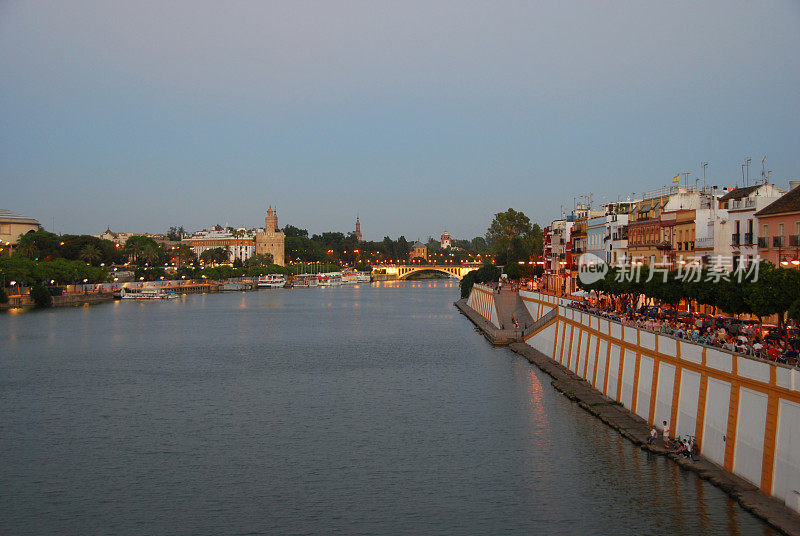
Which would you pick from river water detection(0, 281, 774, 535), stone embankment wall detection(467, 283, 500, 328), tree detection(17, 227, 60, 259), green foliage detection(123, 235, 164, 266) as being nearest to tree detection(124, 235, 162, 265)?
green foliage detection(123, 235, 164, 266)

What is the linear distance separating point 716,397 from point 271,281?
166 metres

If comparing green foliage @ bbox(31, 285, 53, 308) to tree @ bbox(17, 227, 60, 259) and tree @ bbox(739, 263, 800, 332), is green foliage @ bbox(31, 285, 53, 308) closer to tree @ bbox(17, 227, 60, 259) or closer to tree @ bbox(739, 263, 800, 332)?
tree @ bbox(17, 227, 60, 259)

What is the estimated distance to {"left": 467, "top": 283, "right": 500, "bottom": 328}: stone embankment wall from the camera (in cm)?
6291

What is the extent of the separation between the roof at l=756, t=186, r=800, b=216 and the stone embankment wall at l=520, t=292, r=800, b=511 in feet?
32.4

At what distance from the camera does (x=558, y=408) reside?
31031mm

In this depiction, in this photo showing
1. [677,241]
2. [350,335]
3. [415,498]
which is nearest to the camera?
[415,498]

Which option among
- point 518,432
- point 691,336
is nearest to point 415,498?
point 518,432

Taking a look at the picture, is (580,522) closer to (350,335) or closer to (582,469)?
(582,469)

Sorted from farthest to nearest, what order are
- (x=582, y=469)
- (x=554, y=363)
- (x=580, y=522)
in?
(x=554, y=363), (x=582, y=469), (x=580, y=522)

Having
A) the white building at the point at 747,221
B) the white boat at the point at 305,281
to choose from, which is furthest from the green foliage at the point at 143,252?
the white building at the point at 747,221

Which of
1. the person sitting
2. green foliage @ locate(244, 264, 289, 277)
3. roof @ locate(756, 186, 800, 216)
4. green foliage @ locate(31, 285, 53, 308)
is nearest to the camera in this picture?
the person sitting

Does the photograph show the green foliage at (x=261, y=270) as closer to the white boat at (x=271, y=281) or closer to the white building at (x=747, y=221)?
the white boat at (x=271, y=281)

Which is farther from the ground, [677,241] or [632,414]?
[677,241]

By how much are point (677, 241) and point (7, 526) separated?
3748 centimetres
